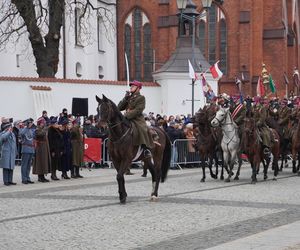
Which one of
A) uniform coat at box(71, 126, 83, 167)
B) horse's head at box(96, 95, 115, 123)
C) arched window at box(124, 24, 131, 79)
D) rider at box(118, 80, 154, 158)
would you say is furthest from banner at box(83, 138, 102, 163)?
arched window at box(124, 24, 131, 79)

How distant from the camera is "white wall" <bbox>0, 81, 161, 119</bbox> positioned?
30.2 m

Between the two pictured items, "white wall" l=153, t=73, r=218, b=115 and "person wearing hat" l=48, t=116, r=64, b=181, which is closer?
"person wearing hat" l=48, t=116, r=64, b=181

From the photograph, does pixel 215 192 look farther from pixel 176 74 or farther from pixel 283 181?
pixel 176 74

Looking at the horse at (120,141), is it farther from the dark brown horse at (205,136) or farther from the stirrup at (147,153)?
the dark brown horse at (205,136)

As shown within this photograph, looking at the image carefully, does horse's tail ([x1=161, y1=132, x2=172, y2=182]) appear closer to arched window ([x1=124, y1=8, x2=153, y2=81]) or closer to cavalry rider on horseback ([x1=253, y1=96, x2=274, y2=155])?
cavalry rider on horseback ([x1=253, y1=96, x2=274, y2=155])

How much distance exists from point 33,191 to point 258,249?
9.87 metres

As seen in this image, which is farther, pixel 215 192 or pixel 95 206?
pixel 215 192

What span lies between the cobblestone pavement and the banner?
248 inches

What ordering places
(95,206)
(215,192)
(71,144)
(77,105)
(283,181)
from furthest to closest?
1. (77,105)
2. (71,144)
3. (283,181)
4. (215,192)
5. (95,206)

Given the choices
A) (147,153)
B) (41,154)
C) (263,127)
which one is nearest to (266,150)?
(263,127)

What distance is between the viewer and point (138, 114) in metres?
15.5

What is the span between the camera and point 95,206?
14.5 metres

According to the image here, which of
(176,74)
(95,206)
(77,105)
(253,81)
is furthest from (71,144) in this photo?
(253,81)

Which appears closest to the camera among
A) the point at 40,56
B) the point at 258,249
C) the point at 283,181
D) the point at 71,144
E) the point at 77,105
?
the point at 258,249
